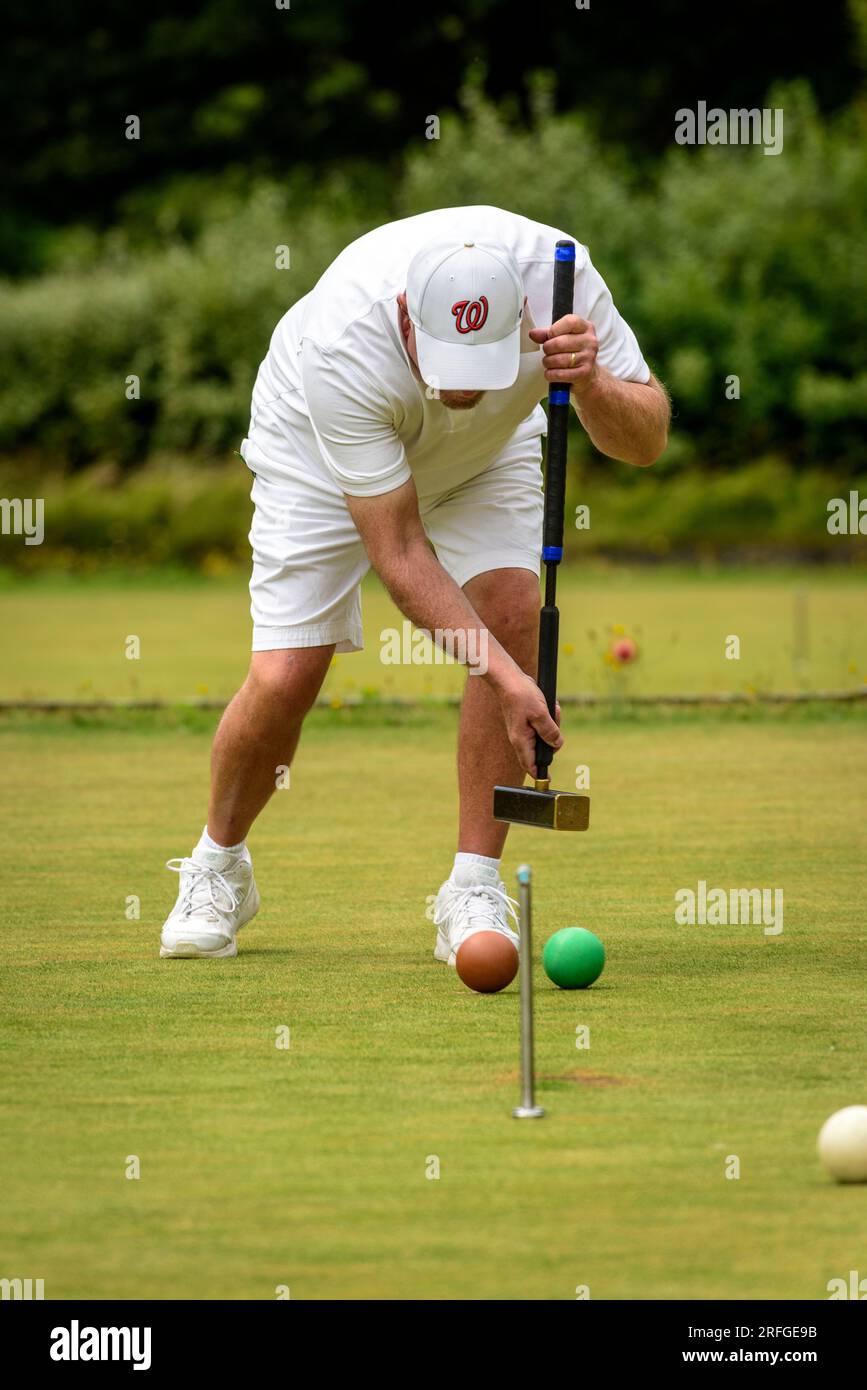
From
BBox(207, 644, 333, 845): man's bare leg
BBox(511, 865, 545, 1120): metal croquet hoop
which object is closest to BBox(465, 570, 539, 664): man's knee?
BBox(207, 644, 333, 845): man's bare leg

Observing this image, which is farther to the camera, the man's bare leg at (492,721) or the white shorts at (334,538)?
the man's bare leg at (492,721)

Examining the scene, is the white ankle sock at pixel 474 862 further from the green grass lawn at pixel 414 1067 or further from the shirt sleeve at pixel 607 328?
the shirt sleeve at pixel 607 328

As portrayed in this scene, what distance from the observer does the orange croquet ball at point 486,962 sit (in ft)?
16.9

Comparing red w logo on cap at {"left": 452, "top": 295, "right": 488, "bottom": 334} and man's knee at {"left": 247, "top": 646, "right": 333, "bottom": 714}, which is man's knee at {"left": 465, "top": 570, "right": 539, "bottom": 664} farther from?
red w logo on cap at {"left": 452, "top": 295, "right": 488, "bottom": 334}

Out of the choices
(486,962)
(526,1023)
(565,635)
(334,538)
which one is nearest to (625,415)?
(334,538)

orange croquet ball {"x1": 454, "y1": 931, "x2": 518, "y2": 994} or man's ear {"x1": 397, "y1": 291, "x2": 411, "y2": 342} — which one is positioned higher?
man's ear {"x1": 397, "y1": 291, "x2": 411, "y2": 342}

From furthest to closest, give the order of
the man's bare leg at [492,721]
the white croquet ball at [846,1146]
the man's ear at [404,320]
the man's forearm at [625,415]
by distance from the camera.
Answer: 1. the man's bare leg at [492,721]
2. the man's forearm at [625,415]
3. the man's ear at [404,320]
4. the white croquet ball at [846,1146]

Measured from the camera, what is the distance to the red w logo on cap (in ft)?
15.9

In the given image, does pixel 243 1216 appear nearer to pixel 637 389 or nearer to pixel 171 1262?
pixel 171 1262

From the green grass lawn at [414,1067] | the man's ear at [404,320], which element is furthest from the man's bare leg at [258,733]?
the man's ear at [404,320]

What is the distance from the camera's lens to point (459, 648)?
17.3 feet

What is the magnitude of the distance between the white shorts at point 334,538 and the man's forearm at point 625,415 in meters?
0.39

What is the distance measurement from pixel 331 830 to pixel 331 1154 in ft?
13.5
